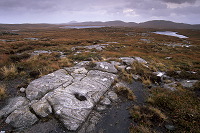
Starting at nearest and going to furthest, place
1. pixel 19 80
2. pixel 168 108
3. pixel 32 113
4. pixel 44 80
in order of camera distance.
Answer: pixel 32 113 → pixel 168 108 → pixel 44 80 → pixel 19 80

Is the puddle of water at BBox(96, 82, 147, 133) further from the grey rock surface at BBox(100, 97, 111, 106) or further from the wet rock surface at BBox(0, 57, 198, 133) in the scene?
the grey rock surface at BBox(100, 97, 111, 106)

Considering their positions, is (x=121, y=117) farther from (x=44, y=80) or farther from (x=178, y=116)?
(x=44, y=80)

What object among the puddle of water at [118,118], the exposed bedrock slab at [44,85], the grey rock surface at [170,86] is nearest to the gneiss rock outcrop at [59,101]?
the exposed bedrock slab at [44,85]

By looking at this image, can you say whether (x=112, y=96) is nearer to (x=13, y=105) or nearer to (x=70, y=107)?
(x=70, y=107)

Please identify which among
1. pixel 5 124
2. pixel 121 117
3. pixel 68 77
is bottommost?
pixel 121 117

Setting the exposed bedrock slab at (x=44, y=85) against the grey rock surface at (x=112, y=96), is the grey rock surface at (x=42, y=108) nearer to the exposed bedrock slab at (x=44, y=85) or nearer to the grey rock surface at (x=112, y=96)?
the exposed bedrock slab at (x=44, y=85)

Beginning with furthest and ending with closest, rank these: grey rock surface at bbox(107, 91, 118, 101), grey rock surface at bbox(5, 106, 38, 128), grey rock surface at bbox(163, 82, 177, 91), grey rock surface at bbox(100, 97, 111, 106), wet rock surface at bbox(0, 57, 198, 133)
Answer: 1. grey rock surface at bbox(163, 82, 177, 91)
2. grey rock surface at bbox(107, 91, 118, 101)
3. grey rock surface at bbox(100, 97, 111, 106)
4. wet rock surface at bbox(0, 57, 198, 133)
5. grey rock surface at bbox(5, 106, 38, 128)

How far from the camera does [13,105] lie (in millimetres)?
5359

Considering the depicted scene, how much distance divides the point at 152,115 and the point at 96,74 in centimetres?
552

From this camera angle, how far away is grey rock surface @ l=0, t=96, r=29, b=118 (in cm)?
497

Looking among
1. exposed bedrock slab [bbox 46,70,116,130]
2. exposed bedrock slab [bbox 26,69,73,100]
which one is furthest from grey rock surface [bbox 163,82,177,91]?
exposed bedrock slab [bbox 26,69,73,100]

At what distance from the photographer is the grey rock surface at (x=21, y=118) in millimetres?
4522

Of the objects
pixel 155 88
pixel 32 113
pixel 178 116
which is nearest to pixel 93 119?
pixel 32 113

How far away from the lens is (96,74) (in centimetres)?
958
